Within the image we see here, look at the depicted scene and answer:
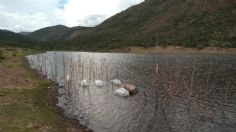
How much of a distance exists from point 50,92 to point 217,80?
112ft

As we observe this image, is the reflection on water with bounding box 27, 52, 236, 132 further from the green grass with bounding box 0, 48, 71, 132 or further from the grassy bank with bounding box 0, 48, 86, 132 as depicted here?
the green grass with bounding box 0, 48, 71, 132

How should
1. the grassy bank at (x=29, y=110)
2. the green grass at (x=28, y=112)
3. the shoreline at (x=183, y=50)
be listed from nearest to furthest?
1. the green grass at (x=28, y=112)
2. the grassy bank at (x=29, y=110)
3. the shoreline at (x=183, y=50)

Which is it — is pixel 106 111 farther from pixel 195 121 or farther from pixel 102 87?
pixel 102 87

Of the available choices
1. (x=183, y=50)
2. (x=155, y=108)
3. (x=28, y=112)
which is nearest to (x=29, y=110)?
(x=28, y=112)

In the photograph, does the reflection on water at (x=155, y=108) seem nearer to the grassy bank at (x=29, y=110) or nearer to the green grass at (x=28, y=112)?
the grassy bank at (x=29, y=110)

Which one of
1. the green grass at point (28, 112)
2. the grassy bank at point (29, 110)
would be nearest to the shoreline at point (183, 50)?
the grassy bank at point (29, 110)

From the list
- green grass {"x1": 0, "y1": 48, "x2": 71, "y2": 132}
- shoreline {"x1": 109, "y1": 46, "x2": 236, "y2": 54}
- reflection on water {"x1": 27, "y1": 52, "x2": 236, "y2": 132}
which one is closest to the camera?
green grass {"x1": 0, "y1": 48, "x2": 71, "y2": 132}

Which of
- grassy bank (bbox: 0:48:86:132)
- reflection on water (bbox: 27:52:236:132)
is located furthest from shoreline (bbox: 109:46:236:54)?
grassy bank (bbox: 0:48:86:132)

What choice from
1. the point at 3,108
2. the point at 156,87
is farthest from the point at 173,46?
the point at 3,108

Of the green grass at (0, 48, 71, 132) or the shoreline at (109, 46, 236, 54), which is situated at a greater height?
the shoreline at (109, 46, 236, 54)

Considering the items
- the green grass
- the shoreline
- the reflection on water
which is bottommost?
the reflection on water

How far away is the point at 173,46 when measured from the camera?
17525 cm

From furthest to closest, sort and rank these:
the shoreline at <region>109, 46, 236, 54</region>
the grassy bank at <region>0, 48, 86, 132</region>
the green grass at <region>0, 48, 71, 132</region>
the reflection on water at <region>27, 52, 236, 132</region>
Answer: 1. the shoreline at <region>109, 46, 236, 54</region>
2. the reflection on water at <region>27, 52, 236, 132</region>
3. the grassy bank at <region>0, 48, 86, 132</region>
4. the green grass at <region>0, 48, 71, 132</region>

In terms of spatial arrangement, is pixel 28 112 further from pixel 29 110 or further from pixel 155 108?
pixel 155 108
